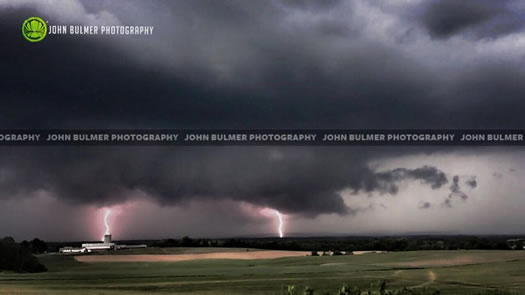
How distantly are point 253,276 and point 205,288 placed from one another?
19.2ft

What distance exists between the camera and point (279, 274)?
1944 inches

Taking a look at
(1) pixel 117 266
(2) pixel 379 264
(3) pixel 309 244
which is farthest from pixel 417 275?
(1) pixel 117 266

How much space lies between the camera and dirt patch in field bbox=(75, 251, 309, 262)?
52.5m

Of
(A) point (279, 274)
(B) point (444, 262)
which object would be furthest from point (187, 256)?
(B) point (444, 262)

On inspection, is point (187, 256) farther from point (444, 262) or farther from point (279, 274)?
point (444, 262)

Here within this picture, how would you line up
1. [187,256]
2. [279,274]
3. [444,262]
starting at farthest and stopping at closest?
[187,256], [444,262], [279,274]

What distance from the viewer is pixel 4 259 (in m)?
48.4

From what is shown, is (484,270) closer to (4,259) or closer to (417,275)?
(417,275)

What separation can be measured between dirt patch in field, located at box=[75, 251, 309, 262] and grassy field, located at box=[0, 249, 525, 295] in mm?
708

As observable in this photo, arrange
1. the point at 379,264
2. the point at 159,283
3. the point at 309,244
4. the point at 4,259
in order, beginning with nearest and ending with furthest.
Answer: the point at 159,283
the point at 4,259
the point at 379,264
the point at 309,244

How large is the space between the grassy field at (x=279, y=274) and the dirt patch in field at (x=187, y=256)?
0.71 m

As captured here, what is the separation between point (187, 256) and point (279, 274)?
1043 cm

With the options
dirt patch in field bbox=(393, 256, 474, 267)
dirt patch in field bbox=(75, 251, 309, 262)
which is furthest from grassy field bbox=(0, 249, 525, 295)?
dirt patch in field bbox=(75, 251, 309, 262)

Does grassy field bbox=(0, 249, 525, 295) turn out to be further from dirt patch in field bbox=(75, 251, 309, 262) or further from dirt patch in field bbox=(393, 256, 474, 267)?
dirt patch in field bbox=(75, 251, 309, 262)
